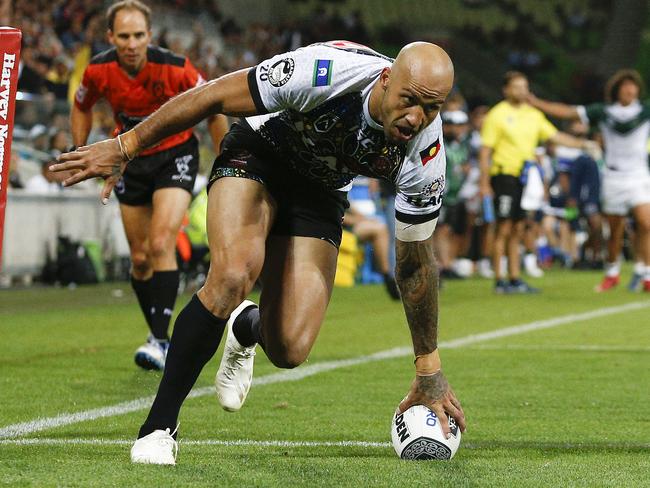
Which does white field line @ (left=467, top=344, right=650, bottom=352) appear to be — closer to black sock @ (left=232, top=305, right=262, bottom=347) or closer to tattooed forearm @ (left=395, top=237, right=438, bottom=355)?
black sock @ (left=232, top=305, right=262, bottom=347)

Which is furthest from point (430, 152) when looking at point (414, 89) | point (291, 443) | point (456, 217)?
point (456, 217)

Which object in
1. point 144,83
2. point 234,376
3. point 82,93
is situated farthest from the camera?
point 82,93

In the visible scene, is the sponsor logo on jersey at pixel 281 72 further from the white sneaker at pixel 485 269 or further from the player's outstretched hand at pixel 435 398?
the white sneaker at pixel 485 269

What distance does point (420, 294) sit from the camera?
5469 mm

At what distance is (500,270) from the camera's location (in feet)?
53.8

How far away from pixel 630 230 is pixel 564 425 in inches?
781

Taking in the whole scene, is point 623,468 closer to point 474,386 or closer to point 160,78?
point 474,386

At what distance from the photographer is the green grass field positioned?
4.89 metres

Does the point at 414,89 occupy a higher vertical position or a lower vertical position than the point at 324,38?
higher

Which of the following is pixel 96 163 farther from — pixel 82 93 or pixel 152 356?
pixel 82 93

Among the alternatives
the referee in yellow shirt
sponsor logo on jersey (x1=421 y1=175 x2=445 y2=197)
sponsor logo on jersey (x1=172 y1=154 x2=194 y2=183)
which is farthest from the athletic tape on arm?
the referee in yellow shirt

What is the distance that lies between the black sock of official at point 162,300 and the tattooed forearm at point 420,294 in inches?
128

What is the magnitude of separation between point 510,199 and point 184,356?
11316 millimetres

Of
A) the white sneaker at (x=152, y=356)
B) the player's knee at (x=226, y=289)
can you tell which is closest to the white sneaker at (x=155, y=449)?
the player's knee at (x=226, y=289)
